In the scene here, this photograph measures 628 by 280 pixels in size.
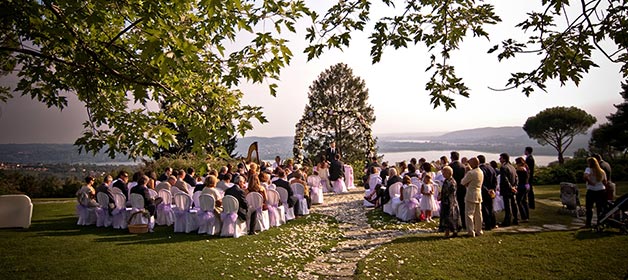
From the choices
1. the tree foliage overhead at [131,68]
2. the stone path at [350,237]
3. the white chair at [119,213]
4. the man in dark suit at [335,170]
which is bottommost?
the stone path at [350,237]

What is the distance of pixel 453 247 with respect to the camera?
7.96 meters

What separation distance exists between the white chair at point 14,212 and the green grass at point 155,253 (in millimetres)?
230

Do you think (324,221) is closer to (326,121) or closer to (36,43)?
(36,43)

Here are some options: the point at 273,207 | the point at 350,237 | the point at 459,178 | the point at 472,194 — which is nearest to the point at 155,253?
the point at 273,207

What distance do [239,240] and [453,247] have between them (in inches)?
196

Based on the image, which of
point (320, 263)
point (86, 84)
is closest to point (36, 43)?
point (86, 84)

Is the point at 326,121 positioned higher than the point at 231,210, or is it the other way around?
the point at 326,121

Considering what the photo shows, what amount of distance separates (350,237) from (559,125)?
4983 centimetres

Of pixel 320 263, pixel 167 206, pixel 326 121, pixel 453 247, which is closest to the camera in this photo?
pixel 320 263

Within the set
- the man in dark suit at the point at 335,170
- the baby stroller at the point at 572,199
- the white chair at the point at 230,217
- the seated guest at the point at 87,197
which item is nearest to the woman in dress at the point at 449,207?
the baby stroller at the point at 572,199

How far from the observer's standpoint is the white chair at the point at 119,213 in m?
10.4

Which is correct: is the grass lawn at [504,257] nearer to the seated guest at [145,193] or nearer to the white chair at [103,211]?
the seated guest at [145,193]

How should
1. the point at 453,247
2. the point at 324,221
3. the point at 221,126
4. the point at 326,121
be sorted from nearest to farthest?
the point at 221,126
the point at 453,247
the point at 324,221
the point at 326,121

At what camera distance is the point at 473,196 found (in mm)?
8742
